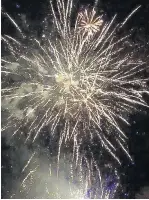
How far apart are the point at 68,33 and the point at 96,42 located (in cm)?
67

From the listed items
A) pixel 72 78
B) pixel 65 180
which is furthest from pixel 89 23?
pixel 65 180

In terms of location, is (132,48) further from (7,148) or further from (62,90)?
(7,148)

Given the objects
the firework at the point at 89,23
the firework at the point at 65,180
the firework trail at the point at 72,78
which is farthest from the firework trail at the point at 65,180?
the firework at the point at 89,23

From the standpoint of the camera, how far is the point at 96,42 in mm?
7992

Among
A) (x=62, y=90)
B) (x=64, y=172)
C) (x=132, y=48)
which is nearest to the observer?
(x=62, y=90)

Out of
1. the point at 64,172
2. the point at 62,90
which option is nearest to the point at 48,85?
the point at 62,90

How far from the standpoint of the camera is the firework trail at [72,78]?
788cm

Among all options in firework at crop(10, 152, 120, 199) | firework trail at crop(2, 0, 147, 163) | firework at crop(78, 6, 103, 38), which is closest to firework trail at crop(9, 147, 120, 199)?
firework at crop(10, 152, 120, 199)

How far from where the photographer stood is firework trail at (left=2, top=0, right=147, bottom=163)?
7875mm

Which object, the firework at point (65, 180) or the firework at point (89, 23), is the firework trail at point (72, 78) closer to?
the firework at point (89, 23)

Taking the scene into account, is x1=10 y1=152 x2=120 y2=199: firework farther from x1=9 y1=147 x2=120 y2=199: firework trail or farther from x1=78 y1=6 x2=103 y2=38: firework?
x1=78 y1=6 x2=103 y2=38: firework

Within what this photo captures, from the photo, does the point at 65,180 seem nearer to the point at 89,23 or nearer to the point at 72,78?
the point at 72,78

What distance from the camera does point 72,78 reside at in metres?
7.83

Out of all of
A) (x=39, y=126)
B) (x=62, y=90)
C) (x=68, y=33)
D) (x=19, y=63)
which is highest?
(x=68, y=33)
